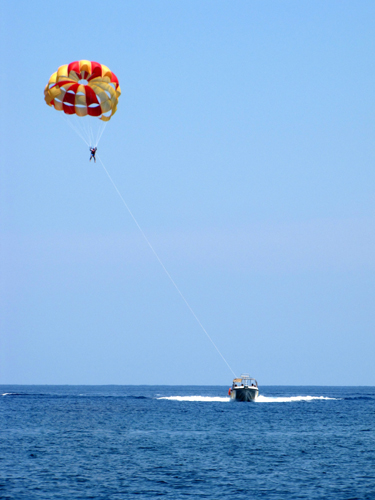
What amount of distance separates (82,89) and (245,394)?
52.6 metres

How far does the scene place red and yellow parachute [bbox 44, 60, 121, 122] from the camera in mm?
43594

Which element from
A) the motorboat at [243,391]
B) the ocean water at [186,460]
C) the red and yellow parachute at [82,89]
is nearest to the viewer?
the ocean water at [186,460]

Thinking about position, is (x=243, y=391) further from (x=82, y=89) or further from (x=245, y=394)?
(x=82, y=89)

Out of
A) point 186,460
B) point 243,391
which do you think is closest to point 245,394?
point 243,391

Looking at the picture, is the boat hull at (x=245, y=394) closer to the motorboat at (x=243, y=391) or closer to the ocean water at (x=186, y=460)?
the motorboat at (x=243, y=391)

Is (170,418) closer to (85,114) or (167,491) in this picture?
(85,114)

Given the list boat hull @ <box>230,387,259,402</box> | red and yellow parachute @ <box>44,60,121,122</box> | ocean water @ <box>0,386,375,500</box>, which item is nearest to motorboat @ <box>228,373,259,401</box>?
boat hull @ <box>230,387,259,402</box>

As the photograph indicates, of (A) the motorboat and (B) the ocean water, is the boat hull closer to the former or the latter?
(A) the motorboat

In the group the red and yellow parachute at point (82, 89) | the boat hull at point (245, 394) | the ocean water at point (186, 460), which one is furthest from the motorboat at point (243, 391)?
the red and yellow parachute at point (82, 89)

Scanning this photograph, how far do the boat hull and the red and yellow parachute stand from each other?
4951 cm

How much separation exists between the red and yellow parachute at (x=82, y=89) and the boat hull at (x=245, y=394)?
49.5 m

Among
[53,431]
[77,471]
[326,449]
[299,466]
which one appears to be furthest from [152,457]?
[53,431]

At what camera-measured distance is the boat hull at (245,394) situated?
276 ft

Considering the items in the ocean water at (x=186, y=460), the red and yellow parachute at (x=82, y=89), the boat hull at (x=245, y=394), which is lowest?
Result: the ocean water at (x=186, y=460)
